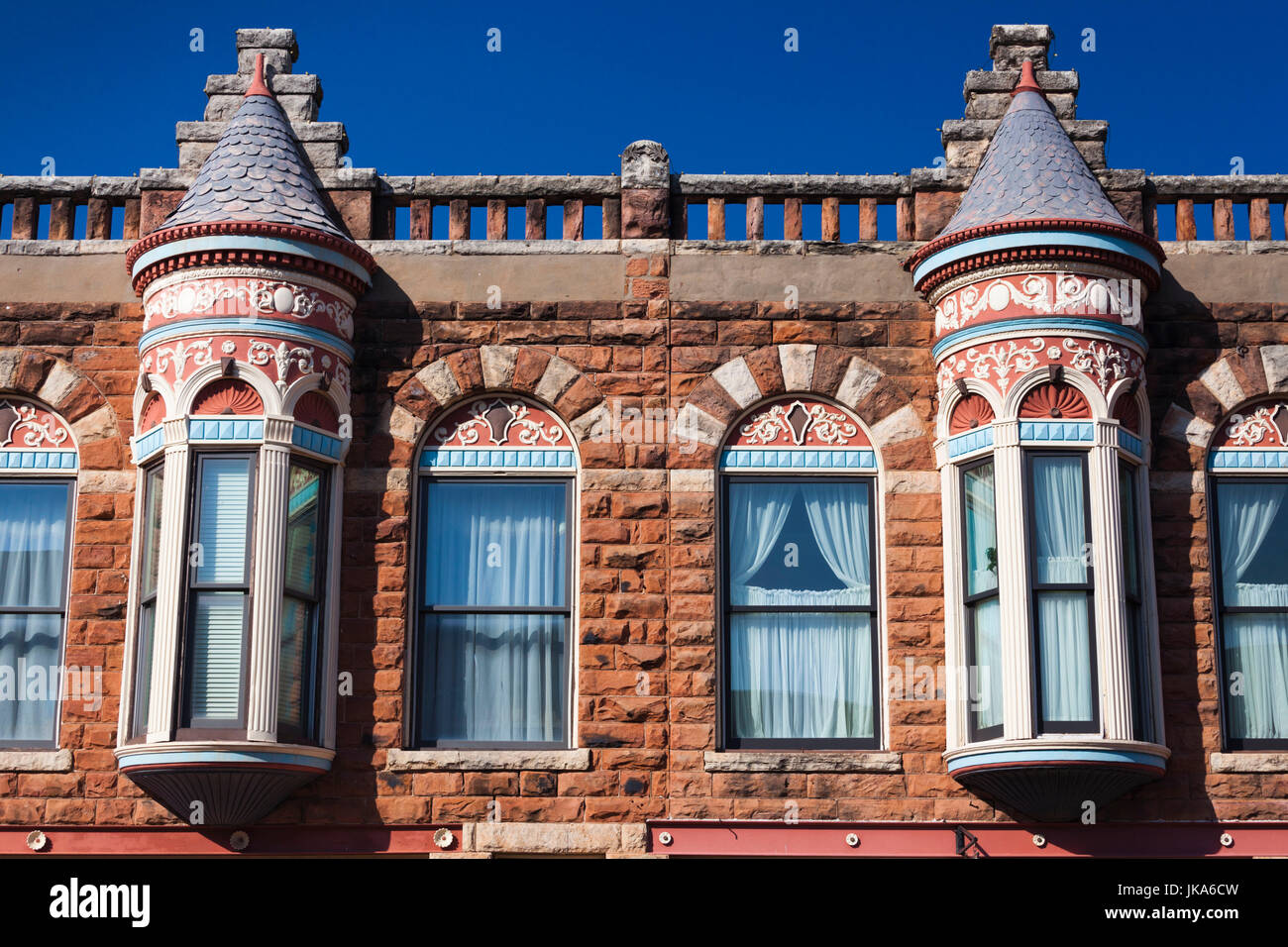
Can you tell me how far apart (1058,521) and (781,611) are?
2.56 metres

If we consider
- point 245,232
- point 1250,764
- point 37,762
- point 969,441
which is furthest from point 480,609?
point 1250,764

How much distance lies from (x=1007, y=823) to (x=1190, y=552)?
9.92 ft

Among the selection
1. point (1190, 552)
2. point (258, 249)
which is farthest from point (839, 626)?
point (258, 249)

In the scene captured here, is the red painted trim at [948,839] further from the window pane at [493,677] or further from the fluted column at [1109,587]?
the window pane at [493,677]

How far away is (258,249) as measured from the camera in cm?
1722

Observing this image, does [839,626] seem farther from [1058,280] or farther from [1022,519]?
[1058,280]

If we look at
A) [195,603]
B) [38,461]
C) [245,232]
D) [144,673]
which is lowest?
[144,673]

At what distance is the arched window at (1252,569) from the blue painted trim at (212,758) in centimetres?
808

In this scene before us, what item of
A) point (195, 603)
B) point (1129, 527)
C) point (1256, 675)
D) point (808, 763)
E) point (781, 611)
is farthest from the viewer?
point (781, 611)

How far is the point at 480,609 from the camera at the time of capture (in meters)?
17.6

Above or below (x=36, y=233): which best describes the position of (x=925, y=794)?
below

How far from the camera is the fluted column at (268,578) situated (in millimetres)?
16188

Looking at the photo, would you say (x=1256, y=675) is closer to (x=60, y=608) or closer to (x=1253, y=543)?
(x=1253, y=543)

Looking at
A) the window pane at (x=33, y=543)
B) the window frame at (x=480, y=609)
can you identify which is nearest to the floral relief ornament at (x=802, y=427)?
the window frame at (x=480, y=609)
